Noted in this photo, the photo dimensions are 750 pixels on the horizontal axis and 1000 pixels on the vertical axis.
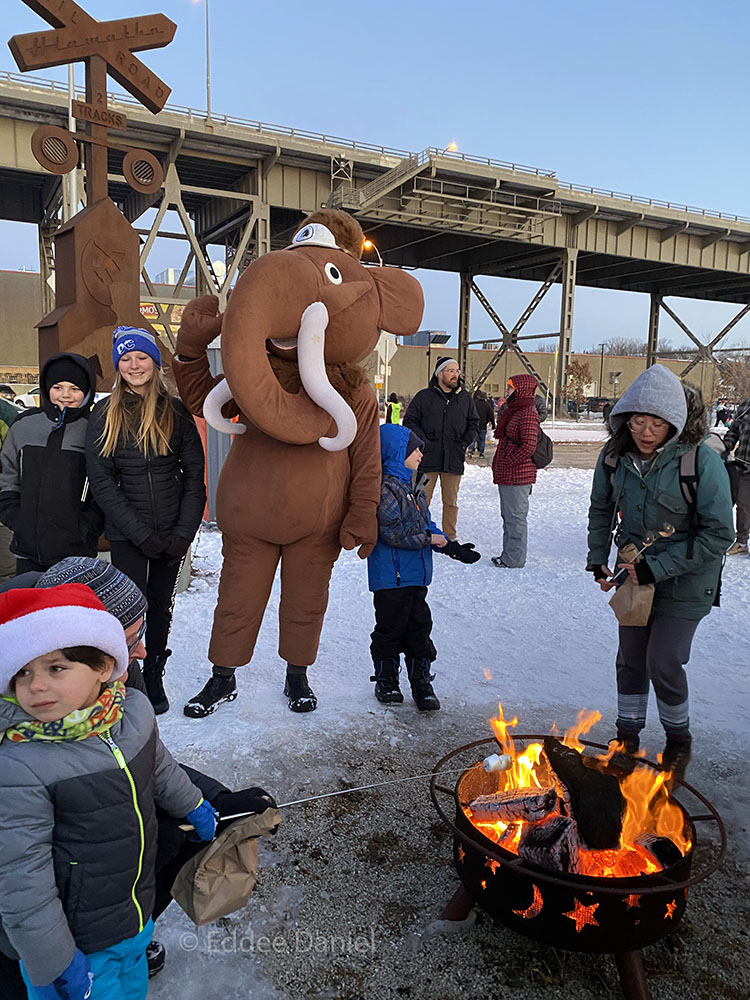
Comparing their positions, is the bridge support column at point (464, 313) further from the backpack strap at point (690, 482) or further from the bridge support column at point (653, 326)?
the backpack strap at point (690, 482)

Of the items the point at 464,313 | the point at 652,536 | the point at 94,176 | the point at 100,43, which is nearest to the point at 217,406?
the point at 652,536

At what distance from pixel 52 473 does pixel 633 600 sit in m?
2.79

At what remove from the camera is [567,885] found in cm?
181

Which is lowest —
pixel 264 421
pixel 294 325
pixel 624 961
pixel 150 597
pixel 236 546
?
pixel 624 961

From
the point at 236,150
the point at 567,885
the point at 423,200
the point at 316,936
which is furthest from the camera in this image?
the point at 423,200

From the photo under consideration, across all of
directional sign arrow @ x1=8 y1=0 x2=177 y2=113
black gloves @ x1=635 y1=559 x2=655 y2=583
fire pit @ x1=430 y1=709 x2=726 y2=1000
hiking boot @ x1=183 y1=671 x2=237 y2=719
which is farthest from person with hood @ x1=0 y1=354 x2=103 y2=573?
directional sign arrow @ x1=8 y1=0 x2=177 y2=113

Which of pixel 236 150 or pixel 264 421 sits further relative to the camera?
pixel 236 150

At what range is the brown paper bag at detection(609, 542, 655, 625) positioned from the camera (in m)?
3.02

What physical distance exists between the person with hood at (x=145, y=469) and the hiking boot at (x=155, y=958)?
1.64m

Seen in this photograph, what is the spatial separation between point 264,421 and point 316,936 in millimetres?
1905

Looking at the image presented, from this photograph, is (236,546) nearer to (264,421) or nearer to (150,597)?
(150,597)

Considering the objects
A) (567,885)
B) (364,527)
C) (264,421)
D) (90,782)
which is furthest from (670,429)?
(90,782)

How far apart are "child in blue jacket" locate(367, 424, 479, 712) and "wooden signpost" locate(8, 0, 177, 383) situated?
2.84 metres

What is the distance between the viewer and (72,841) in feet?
4.84
